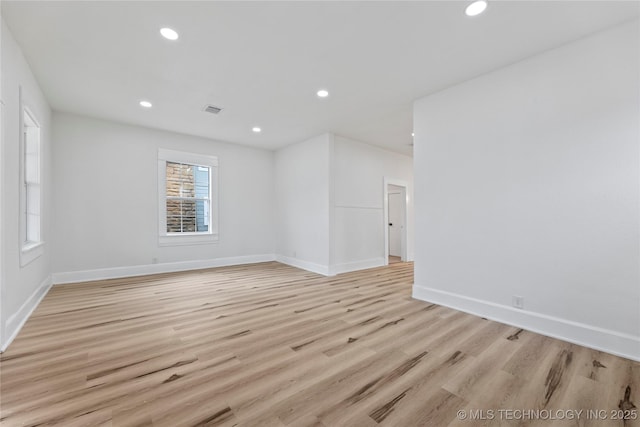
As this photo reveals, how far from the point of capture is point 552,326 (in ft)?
8.23

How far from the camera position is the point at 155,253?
5.15 meters

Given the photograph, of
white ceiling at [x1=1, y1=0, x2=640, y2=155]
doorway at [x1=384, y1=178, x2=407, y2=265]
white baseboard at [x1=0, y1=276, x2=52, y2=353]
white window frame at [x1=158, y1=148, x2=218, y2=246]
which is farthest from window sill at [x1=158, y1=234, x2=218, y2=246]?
doorway at [x1=384, y1=178, x2=407, y2=265]

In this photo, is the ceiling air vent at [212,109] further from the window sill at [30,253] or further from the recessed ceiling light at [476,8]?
the recessed ceiling light at [476,8]

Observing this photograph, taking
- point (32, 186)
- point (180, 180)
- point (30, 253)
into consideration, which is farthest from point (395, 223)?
point (32, 186)

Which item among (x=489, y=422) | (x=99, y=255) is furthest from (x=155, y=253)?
(x=489, y=422)

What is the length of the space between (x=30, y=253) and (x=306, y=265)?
13.3ft

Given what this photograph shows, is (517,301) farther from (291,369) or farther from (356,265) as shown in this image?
(356,265)

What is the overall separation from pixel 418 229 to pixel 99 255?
5334 mm

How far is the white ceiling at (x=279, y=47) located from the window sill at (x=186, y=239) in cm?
246

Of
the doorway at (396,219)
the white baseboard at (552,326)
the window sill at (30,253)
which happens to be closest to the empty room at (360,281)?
the white baseboard at (552,326)

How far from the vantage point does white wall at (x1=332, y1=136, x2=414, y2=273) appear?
5.30m

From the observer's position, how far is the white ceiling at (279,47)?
2.13 meters

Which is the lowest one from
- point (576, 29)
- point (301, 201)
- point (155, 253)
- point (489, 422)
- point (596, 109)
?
point (489, 422)

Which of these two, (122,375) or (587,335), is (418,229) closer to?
(587,335)
